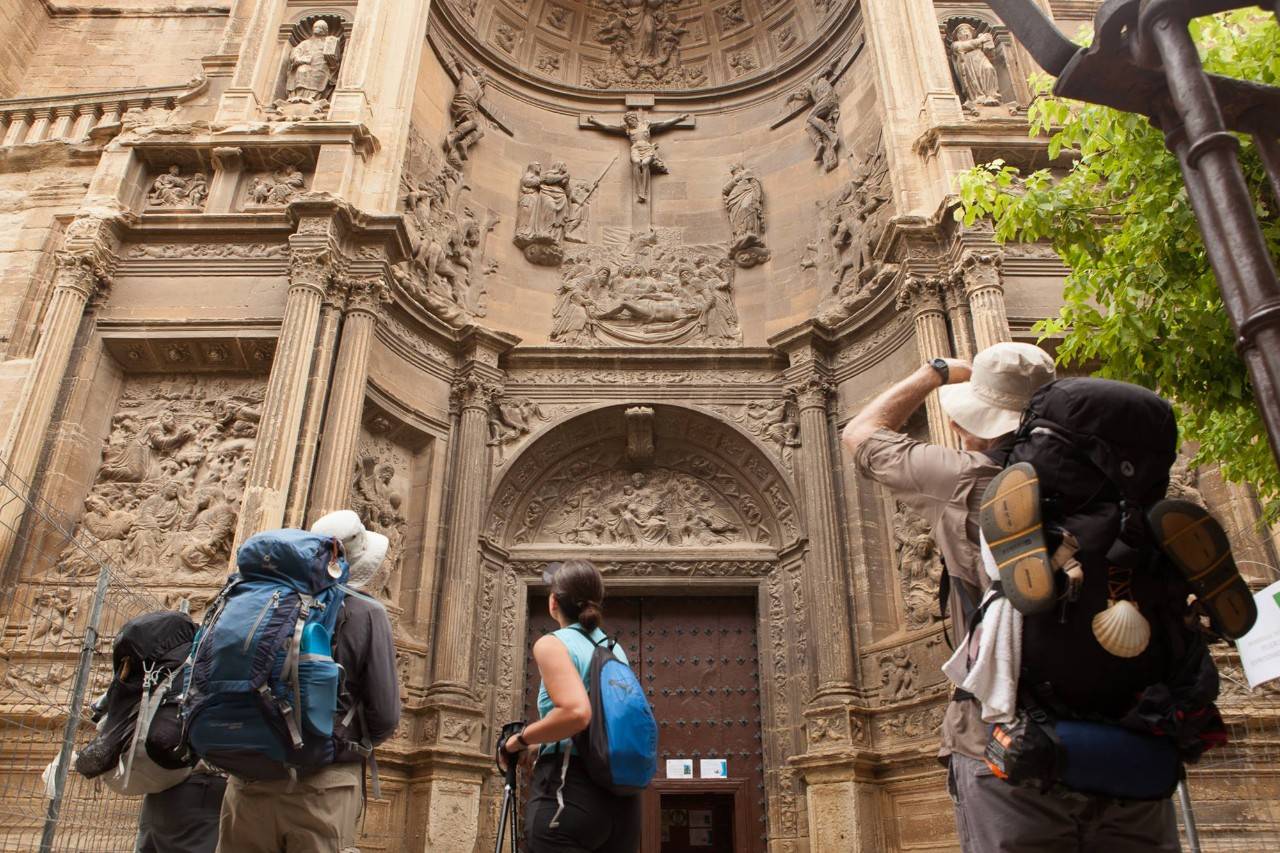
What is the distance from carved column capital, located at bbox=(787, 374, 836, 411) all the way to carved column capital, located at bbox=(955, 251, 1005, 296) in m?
2.18

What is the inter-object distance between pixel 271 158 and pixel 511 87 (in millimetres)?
4149

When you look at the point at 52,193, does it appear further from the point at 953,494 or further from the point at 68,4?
the point at 953,494

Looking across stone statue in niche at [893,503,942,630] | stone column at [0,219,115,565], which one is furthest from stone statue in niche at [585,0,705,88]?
stone statue in niche at [893,503,942,630]

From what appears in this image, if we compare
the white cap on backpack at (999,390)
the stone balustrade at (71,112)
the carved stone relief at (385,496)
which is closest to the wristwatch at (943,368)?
the white cap on backpack at (999,390)

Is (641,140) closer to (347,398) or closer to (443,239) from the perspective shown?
(443,239)

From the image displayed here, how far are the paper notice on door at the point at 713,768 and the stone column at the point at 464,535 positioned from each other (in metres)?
2.58

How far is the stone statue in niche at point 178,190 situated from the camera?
9859 mm

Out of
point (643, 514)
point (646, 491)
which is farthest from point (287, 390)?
point (646, 491)

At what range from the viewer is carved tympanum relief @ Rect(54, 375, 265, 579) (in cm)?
829

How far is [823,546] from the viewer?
31.4 ft

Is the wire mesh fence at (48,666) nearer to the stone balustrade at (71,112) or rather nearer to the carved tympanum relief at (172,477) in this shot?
the carved tympanum relief at (172,477)

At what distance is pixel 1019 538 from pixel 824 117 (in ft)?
36.9

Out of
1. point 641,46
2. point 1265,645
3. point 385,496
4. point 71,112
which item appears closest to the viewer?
point 1265,645

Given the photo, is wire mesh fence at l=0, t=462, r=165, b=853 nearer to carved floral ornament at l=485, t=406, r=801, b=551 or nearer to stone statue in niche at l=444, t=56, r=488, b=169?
carved floral ornament at l=485, t=406, r=801, b=551
